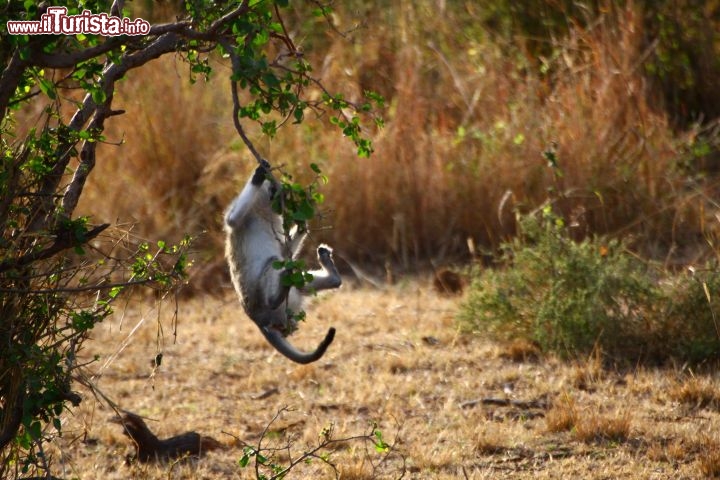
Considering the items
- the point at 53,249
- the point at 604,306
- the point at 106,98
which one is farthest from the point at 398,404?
the point at 106,98

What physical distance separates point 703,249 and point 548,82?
7.60 ft

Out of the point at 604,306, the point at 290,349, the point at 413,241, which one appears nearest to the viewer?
the point at 290,349

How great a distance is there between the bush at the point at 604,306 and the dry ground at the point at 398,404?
0.56 ft

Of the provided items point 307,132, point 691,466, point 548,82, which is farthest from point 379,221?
point 691,466

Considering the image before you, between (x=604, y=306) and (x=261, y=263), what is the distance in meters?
1.91

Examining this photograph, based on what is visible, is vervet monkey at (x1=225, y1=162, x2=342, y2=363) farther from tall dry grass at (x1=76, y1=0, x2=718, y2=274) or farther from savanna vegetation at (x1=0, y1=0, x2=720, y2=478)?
tall dry grass at (x1=76, y1=0, x2=718, y2=274)

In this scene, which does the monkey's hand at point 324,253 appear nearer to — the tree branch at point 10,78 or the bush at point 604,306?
the bush at point 604,306

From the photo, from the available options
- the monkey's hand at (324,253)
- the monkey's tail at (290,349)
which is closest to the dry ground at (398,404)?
the monkey's tail at (290,349)

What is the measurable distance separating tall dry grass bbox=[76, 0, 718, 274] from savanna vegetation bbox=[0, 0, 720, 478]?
23 millimetres

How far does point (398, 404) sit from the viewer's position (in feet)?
17.9

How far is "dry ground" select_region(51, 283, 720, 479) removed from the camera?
14.9ft

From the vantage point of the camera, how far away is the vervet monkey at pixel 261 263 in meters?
4.92

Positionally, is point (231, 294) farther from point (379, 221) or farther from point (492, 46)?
point (492, 46)

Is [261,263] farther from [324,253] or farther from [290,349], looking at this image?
[290,349]
